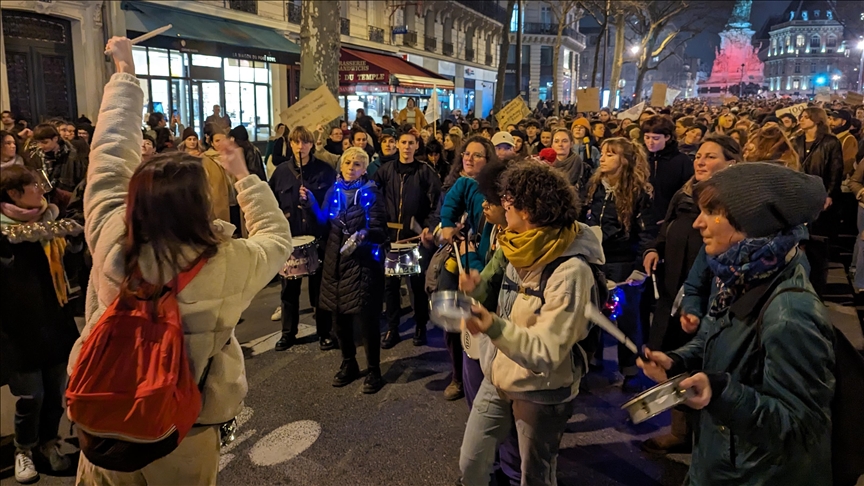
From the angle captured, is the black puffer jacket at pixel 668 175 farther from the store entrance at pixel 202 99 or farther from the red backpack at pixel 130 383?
the store entrance at pixel 202 99

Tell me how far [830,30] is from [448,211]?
503ft

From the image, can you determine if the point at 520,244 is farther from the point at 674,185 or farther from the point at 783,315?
the point at 674,185

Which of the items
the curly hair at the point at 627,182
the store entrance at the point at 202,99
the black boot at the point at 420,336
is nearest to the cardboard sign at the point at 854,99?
the curly hair at the point at 627,182

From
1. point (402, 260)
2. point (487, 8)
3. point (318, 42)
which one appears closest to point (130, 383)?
point (402, 260)

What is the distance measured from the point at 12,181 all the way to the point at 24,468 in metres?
1.66

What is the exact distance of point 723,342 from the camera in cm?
216

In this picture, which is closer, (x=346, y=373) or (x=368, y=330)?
(x=368, y=330)

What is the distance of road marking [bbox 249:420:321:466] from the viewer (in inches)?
160

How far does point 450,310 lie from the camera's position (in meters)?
2.22

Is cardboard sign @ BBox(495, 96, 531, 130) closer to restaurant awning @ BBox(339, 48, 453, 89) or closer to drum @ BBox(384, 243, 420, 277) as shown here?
drum @ BBox(384, 243, 420, 277)

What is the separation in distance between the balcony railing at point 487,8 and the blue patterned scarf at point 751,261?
3622 centimetres

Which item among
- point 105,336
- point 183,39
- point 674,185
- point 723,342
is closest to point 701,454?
point 723,342

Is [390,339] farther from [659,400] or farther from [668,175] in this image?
[659,400]

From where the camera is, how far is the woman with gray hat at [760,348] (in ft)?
6.08
